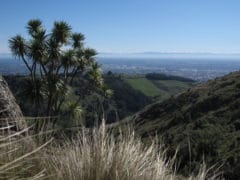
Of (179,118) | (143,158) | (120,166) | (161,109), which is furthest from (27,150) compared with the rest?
(161,109)

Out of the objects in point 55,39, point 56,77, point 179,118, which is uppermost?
point 55,39

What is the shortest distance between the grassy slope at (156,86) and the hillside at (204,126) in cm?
6195

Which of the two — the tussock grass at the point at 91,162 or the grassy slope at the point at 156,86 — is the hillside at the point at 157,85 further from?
the tussock grass at the point at 91,162

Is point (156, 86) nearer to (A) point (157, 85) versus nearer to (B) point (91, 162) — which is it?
(A) point (157, 85)

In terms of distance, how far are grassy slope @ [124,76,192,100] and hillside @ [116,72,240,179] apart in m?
62.0

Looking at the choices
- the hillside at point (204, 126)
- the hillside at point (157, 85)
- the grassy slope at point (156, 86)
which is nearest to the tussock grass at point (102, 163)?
the hillside at point (204, 126)

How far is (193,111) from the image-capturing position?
40938 mm

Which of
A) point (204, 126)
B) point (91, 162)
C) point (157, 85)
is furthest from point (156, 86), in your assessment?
point (91, 162)

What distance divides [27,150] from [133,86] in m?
117

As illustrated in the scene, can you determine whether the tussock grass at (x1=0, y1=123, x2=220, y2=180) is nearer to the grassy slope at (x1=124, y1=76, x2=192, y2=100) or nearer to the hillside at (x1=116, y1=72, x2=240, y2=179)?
the hillside at (x1=116, y1=72, x2=240, y2=179)

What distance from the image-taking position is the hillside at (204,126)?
614 inches

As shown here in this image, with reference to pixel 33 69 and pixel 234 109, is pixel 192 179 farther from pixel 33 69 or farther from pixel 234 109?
pixel 234 109

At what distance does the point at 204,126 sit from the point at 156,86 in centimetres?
10836

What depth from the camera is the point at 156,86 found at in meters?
139
